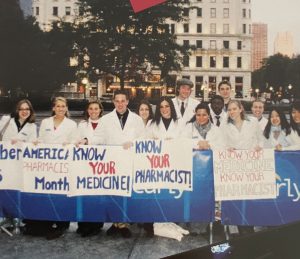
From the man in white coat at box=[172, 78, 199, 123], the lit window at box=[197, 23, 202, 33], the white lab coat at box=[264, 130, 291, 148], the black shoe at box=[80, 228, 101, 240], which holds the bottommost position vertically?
the black shoe at box=[80, 228, 101, 240]

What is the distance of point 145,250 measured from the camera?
3.76m

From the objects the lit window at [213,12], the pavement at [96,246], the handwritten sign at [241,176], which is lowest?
the pavement at [96,246]

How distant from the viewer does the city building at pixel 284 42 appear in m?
4.72

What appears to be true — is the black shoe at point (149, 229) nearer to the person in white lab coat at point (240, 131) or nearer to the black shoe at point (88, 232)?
the black shoe at point (88, 232)

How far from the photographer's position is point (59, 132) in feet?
14.0

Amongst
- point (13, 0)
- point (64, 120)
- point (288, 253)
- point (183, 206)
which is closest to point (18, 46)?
point (13, 0)

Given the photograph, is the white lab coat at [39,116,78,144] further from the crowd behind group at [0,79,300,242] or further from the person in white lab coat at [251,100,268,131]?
the person in white lab coat at [251,100,268,131]

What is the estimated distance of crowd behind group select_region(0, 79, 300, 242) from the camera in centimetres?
421

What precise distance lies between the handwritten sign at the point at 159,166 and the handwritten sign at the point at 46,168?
0.85 m

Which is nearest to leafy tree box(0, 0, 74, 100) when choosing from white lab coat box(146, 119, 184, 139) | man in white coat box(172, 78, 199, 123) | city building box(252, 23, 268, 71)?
white lab coat box(146, 119, 184, 139)

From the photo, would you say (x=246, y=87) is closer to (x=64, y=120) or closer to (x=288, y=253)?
(x=288, y=253)

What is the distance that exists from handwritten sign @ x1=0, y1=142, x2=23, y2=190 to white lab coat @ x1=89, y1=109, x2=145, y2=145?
3.03ft

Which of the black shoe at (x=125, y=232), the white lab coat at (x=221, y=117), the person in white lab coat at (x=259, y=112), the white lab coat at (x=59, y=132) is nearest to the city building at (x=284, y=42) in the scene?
the person in white lab coat at (x=259, y=112)

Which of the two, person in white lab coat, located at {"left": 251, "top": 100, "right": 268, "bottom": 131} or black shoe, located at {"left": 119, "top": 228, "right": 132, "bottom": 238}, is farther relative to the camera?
person in white lab coat, located at {"left": 251, "top": 100, "right": 268, "bottom": 131}
